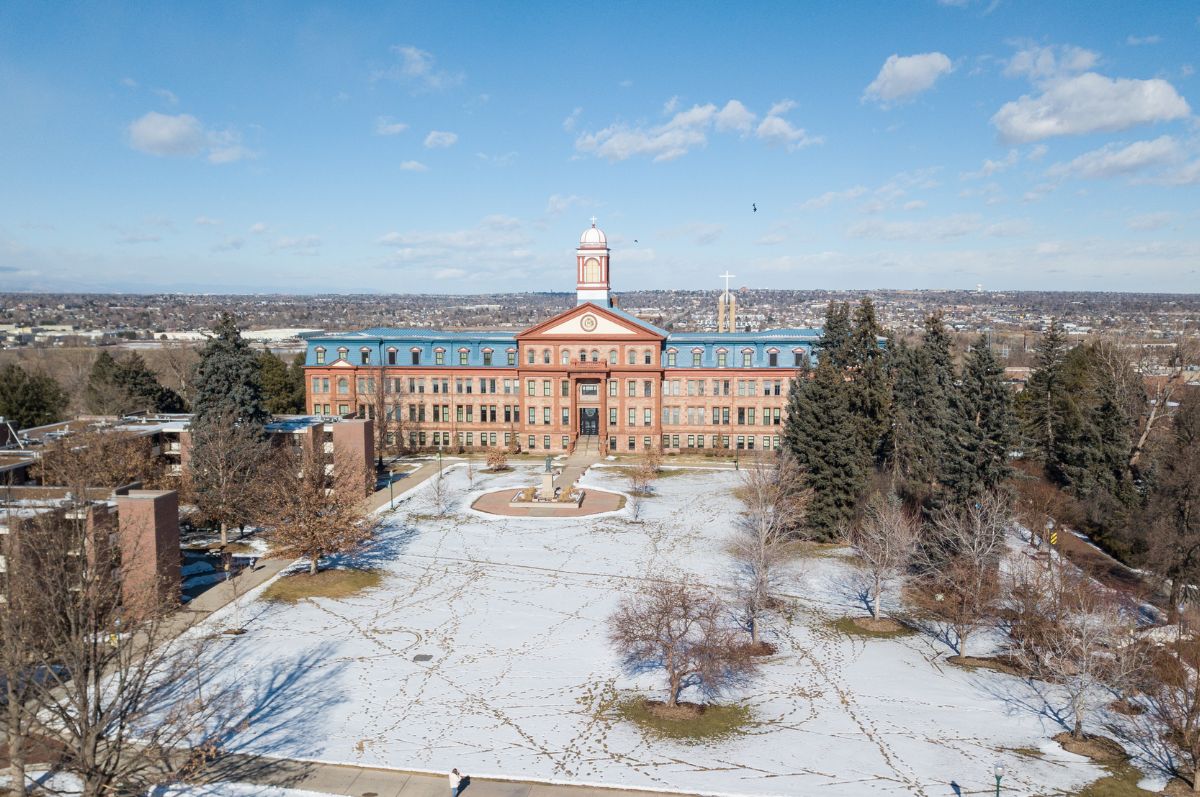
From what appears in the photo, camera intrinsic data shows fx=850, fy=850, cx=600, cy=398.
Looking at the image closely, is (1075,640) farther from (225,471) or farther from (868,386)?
(225,471)

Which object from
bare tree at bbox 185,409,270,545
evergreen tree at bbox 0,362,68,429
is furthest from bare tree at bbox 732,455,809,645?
evergreen tree at bbox 0,362,68,429

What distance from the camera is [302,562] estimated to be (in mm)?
43531

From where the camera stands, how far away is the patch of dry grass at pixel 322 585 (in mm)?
38812

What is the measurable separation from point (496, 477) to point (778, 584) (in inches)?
1190

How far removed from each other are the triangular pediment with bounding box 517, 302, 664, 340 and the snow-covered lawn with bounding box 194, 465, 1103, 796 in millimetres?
33959

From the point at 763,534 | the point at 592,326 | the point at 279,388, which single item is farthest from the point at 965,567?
the point at 279,388

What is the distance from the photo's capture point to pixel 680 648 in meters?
30.4

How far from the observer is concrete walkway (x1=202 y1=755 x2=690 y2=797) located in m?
23.2

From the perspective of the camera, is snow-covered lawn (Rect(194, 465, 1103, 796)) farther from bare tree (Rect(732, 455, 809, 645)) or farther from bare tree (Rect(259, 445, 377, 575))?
bare tree (Rect(259, 445, 377, 575))

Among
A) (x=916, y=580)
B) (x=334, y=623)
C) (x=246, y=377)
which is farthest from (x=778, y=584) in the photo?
(x=246, y=377)

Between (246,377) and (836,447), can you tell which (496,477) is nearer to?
(246,377)

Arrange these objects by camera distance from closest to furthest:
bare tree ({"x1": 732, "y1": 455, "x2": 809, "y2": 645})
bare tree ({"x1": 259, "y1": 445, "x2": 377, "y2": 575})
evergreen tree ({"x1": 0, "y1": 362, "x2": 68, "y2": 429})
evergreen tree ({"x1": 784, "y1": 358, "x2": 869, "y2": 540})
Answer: bare tree ({"x1": 732, "y1": 455, "x2": 809, "y2": 645}), bare tree ({"x1": 259, "y1": 445, "x2": 377, "y2": 575}), evergreen tree ({"x1": 784, "y1": 358, "x2": 869, "y2": 540}), evergreen tree ({"x1": 0, "y1": 362, "x2": 68, "y2": 429})

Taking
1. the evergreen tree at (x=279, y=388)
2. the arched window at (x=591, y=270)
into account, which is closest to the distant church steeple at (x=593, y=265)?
the arched window at (x=591, y=270)

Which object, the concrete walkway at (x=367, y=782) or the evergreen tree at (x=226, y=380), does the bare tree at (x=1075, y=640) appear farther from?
the evergreen tree at (x=226, y=380)
